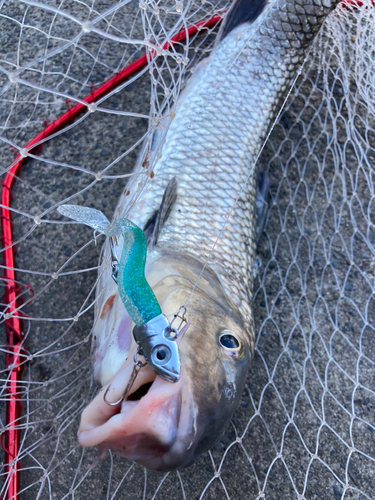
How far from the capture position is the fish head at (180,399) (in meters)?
1.15

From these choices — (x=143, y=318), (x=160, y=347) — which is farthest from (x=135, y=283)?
(x=160, y=347)

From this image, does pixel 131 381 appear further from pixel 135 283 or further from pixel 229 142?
pixel 229 142

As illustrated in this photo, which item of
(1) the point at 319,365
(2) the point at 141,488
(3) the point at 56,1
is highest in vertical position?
(3) the point at 56,1

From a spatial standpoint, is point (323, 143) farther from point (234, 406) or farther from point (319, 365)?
point (234, 406)

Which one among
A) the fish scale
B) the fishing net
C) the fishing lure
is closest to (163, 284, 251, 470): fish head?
the fishing lure

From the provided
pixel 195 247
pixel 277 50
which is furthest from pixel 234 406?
pixel 277 50

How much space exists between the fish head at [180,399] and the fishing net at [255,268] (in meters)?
0.56

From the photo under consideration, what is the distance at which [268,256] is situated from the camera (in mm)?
2480

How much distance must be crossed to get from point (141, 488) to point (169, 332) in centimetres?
122

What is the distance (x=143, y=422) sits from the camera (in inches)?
44.1

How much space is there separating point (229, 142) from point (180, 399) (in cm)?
139

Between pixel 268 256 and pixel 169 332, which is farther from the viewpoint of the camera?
pixel 268 256

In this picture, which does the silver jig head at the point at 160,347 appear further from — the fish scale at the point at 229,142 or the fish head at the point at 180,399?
the fish scale at the point at 229,142

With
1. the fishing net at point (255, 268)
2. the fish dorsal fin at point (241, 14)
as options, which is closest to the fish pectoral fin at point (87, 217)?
the fishing net at point (255, 268)
